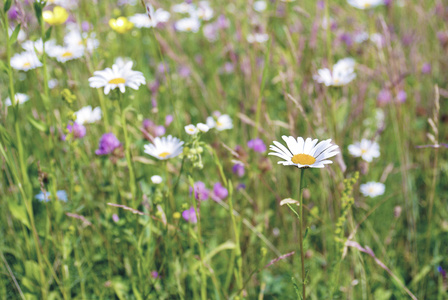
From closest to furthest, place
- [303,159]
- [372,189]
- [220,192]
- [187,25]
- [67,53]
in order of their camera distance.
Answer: [303,159] → [220,192] → [372,189] → [67,53] → [187,25]

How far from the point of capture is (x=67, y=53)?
1.92 metres

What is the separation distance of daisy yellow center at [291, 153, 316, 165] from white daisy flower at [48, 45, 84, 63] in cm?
130

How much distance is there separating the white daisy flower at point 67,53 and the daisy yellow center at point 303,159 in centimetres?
130

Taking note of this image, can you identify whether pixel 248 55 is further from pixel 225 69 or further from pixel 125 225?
pixel 125 225

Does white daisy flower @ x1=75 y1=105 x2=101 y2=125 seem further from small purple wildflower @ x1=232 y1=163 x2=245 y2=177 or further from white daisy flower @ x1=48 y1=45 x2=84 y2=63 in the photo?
small purple wildflower @ x1=232 y1=163 x2=245 y2=177

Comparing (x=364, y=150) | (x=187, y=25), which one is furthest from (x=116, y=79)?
(x=187, y=25)

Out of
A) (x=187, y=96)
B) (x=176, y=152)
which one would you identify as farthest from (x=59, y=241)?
(x=187, y=96)

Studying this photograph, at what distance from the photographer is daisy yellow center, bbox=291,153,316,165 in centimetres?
84

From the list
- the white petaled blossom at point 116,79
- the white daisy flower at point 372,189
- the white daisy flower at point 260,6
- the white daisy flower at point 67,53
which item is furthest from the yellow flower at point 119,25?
the white daisy flower at point 260,6

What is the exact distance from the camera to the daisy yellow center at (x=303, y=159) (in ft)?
2.75

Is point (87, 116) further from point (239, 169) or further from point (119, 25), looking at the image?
point (239, 169)

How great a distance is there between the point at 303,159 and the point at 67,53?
1.48 meters

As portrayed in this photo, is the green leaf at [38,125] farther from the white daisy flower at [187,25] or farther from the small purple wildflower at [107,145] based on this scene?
the white daisy flower at [187,25]

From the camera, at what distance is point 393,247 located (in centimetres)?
161
